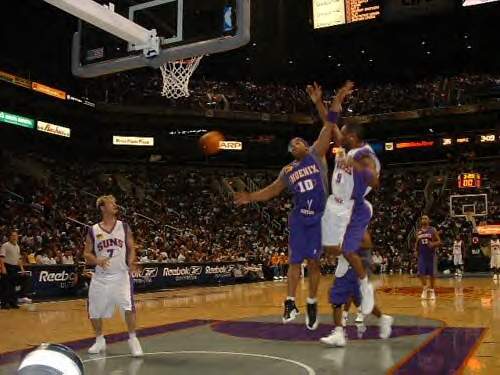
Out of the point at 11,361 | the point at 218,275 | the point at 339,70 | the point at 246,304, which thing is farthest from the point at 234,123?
the point at 11,361

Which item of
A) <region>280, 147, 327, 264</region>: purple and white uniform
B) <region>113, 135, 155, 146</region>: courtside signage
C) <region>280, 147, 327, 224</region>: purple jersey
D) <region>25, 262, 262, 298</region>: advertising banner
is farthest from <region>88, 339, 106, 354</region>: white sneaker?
<region>113, 135, 155, 146</region>: courtside signage

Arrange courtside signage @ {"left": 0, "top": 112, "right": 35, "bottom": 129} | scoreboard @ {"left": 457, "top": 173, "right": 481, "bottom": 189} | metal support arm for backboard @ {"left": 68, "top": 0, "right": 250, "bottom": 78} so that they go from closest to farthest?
metal support arm for backboard @ {"left": 68, "top": 0, "right": 250, "bottom": 78} < courtside signage @ {"left": 0, "top": 112, "right": 35, "bottom": 129} < scoreboard @ {"left": 457, "top": 173, "right": 481, "bottom": 189}

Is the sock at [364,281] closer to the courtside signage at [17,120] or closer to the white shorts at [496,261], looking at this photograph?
the white shorts at [496,261]

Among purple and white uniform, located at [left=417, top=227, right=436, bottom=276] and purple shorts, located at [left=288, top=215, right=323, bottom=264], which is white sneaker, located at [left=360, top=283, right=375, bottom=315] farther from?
purple and white uniform, located at [left=417, top=227, right=436, bottom=276]

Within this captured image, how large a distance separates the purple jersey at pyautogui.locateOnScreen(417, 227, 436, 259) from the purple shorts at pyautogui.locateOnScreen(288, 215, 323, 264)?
304 inches

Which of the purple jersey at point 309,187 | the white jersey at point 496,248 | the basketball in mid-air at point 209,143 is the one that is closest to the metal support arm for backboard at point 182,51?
the basketball in mid-air at point 209,143

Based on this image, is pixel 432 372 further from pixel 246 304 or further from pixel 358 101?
pixel 358 101

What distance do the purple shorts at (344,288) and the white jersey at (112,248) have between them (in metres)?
2.58

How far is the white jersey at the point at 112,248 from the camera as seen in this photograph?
6770 mm

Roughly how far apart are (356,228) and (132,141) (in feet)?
96.5

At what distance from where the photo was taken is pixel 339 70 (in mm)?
38188

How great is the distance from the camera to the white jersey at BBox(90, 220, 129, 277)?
677 centimetres

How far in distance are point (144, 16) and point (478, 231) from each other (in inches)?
1080

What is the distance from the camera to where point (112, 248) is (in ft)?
22.4
